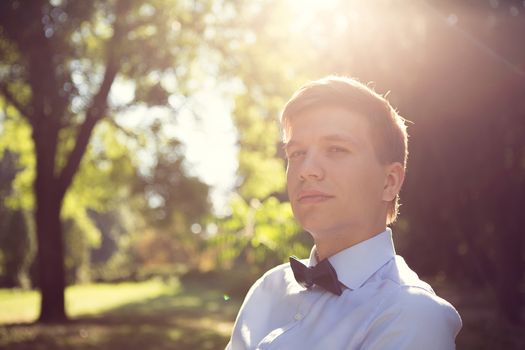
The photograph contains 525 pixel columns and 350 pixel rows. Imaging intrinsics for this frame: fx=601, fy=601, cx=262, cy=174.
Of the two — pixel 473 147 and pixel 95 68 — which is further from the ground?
pixel 95 68

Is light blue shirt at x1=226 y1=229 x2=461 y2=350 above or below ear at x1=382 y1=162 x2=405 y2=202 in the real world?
below

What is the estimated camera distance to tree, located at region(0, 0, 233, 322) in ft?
31.1

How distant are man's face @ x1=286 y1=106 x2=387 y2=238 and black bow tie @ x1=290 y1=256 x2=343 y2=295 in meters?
0.13

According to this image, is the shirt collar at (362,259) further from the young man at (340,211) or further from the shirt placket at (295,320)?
the shirt placket at (295,320)

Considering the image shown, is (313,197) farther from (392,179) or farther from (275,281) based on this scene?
(275,281)

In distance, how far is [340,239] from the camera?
7.87ft

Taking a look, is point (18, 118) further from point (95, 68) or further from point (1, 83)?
point (1, 83)

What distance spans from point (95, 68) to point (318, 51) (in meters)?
7.25

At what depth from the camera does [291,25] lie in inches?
587

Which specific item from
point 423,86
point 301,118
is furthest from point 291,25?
point 301,118

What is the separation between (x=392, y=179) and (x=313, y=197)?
0.38 metres

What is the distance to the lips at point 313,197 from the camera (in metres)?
2.35

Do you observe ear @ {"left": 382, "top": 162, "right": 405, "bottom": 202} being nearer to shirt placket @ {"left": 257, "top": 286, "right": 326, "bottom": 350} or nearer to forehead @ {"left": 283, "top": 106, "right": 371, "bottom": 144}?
forehead @ {"left": 283, "top": 106, "right": 371, "bottom": 144}

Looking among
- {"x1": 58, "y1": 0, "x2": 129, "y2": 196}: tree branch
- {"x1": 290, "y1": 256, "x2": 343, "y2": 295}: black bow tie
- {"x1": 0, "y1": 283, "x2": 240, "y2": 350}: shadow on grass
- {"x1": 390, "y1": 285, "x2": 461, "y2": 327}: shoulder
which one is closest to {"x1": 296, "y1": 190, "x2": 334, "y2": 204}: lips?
{"x1": 290, "y1": 256, "x2": 343, "y2": 295}: black bow tie
